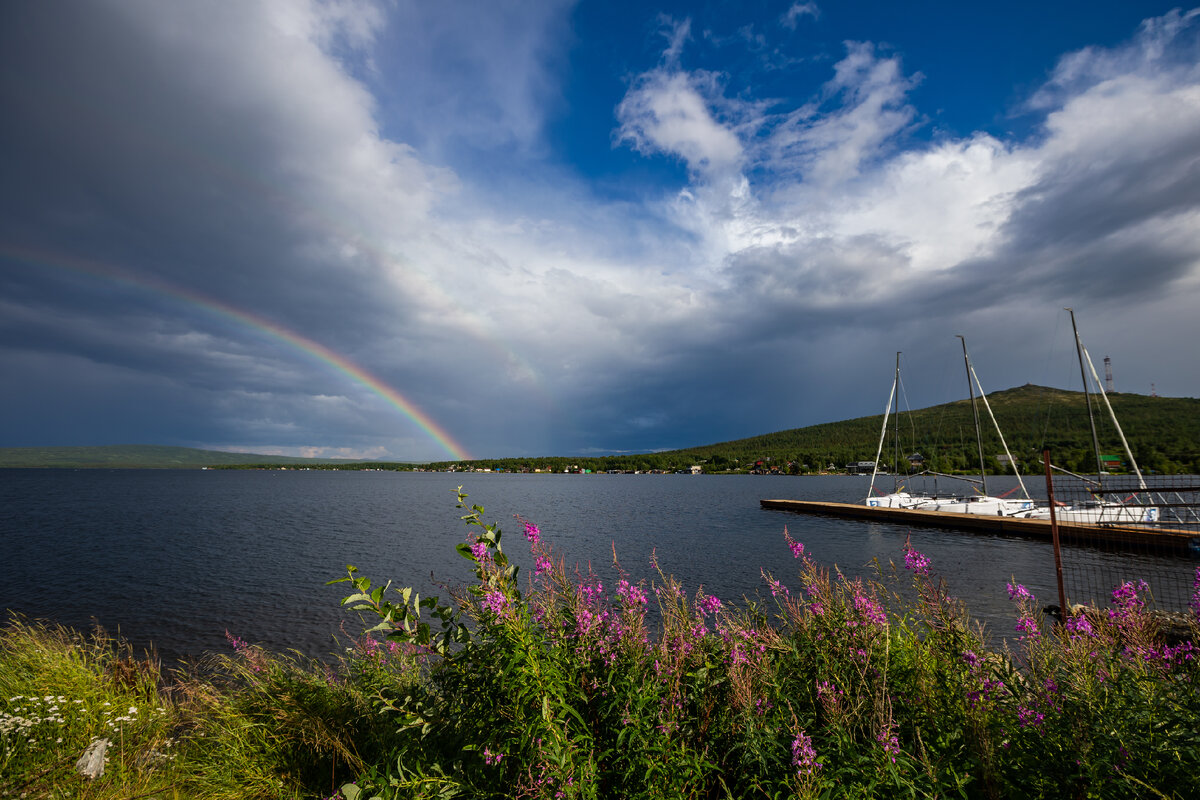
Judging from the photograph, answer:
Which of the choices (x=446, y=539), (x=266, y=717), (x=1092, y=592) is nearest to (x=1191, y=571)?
(x=1092, y=592)

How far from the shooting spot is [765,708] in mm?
4004

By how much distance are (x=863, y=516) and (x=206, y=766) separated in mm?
50158

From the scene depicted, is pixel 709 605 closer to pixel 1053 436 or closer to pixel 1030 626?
pixel 1030 626

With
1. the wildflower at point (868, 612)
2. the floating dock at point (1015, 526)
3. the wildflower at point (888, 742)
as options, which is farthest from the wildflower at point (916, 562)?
the floating dock at point (1015, 526)

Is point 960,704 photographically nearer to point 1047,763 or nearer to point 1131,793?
point 1047,763

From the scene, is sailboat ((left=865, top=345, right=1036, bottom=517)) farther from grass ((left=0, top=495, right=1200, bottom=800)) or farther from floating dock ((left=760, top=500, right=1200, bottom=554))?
grass ((left=0, top=495, right=1200, bottom=800))

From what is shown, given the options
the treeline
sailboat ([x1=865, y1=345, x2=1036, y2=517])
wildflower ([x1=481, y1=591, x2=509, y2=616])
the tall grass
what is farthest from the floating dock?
the tall grass

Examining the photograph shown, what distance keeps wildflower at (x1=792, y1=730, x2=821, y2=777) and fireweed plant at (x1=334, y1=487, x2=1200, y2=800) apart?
0.07 ft

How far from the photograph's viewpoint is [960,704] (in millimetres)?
3930

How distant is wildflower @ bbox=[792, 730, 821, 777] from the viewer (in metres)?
3.09

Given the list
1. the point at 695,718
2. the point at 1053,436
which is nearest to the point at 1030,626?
the point at 695,718

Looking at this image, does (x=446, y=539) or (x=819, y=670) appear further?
(x=446, y=539)

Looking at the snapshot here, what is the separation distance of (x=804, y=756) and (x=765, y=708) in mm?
803

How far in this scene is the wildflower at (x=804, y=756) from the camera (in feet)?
10.1
